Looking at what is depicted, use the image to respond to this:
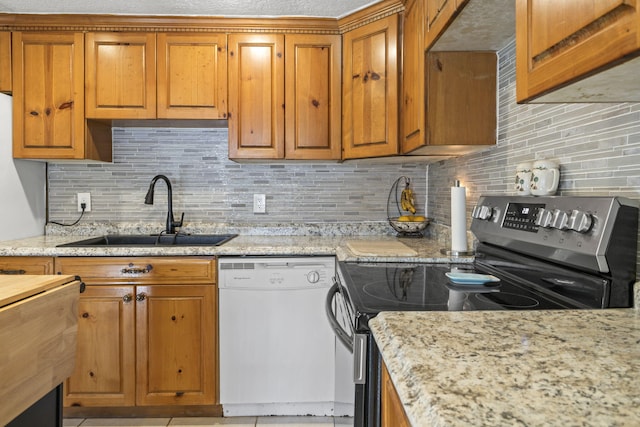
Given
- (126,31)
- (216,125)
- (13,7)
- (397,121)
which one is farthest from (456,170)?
(13,7)

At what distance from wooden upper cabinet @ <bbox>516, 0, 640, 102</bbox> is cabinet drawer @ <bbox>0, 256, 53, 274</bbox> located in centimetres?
222

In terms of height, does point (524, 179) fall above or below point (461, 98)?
below

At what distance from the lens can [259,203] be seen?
2.75 metres

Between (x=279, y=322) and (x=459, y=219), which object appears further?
(x=279, y=322)

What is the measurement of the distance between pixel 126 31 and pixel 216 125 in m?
0.70

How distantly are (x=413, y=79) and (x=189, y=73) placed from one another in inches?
49.4

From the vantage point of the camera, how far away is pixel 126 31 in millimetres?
2383

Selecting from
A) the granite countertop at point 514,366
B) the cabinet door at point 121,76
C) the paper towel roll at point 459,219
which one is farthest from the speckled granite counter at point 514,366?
the cabinet door at point 121,76

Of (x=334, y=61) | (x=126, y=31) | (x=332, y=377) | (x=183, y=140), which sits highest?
(x=126, y=31)

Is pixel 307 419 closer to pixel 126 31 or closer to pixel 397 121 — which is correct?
pixel 397 121

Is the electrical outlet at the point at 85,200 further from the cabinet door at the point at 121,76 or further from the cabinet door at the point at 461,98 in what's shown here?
the cabinet door at the point at 461,98

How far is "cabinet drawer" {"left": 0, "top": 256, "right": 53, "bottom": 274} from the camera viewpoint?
6.93 feet

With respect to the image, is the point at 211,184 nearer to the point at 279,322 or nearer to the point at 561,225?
the point at 279,322

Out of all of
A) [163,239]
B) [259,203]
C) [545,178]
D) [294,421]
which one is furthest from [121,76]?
[545,178]
